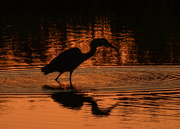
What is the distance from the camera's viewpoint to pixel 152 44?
28.9m

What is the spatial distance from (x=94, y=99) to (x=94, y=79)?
2.72 meters

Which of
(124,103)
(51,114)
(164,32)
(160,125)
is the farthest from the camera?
(164,32)

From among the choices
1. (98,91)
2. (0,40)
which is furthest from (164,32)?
(98,91)

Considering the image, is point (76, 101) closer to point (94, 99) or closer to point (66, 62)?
point (94, 99)

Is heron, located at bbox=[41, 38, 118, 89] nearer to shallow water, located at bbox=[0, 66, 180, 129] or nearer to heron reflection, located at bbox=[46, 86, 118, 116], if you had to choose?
shallow water, located at bbox=[0, 66, 180, 129]

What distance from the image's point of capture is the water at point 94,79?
13.2 m

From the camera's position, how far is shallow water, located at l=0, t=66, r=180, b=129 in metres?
12.9

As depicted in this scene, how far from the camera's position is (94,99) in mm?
15234

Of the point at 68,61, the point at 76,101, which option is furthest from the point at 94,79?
the point at 76,101

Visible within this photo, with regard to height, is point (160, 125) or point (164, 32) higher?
point (164, 32)

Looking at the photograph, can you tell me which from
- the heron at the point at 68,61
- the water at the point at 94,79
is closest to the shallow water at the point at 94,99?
the water at the point at 94,79

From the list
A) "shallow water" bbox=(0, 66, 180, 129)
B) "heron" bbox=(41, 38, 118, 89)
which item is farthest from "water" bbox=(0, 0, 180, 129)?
"heron" bbox=(41, 38, 118, 89)

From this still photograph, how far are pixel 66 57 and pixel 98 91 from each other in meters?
2.72

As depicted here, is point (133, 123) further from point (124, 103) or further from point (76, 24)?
point (76, 24)
